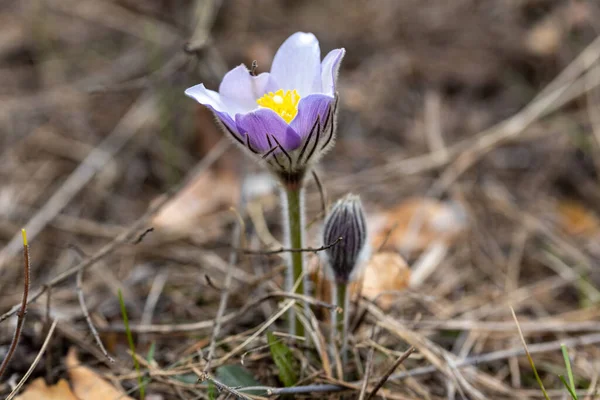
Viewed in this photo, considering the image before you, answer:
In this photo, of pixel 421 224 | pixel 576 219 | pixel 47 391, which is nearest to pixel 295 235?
pixel 47 391

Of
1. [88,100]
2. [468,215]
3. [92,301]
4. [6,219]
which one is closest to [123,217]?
[6,219]

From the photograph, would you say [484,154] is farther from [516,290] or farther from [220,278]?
[220,278]

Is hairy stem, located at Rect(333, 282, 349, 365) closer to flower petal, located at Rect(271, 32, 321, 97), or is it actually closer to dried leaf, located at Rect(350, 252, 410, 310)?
dried leaf, located at Rect(350, 252, 410, 310)

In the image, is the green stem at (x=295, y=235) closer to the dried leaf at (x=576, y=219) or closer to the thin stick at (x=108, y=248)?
the thin stick at (x=108, y=248)

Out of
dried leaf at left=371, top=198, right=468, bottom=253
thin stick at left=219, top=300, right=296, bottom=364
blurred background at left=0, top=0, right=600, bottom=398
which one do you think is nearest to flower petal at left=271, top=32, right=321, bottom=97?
blurred background at left=0, top=0, right=600, bottom=398

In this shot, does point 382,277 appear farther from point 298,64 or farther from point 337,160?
point 337,160
